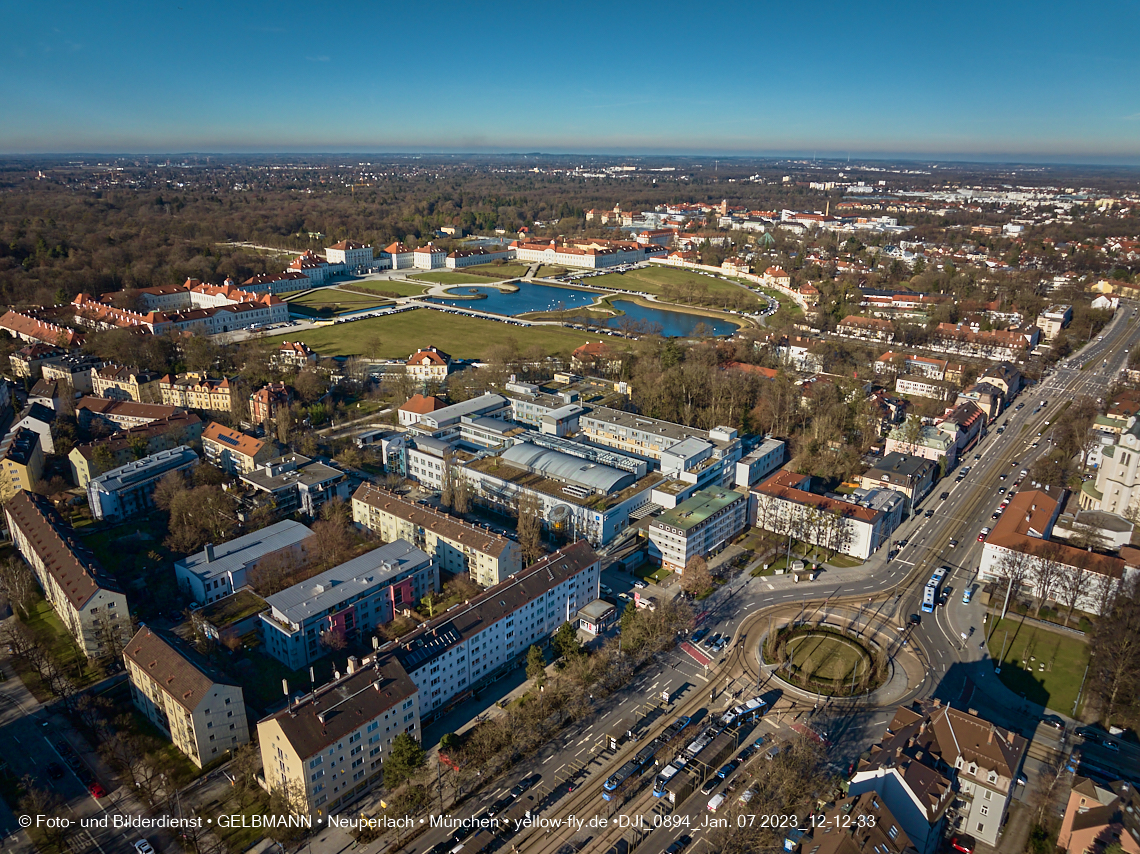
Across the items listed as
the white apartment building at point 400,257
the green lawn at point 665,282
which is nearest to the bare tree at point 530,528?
the green lawn at point 665,282

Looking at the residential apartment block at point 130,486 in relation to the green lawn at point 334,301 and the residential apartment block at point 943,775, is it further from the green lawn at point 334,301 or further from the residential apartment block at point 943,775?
the green lawn at point 334,301

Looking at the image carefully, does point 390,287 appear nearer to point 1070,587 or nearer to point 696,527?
point 696,527

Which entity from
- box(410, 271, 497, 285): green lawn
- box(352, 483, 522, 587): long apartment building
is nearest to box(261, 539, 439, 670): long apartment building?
box(352, 483, 522, 587): long apartment building

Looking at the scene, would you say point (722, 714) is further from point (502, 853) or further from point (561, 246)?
point (561, 246)

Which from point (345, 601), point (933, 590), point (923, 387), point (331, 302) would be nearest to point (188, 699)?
point (345, 601)

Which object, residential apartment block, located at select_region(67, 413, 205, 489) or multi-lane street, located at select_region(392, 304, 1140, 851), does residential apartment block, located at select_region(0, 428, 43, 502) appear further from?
multi-lane street, located at select_region(392, 304, 1140, 851)

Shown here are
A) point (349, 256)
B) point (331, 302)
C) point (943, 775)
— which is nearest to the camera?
point (943, 775)
